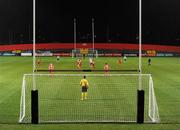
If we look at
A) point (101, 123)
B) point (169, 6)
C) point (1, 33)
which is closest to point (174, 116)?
point (101, 123)

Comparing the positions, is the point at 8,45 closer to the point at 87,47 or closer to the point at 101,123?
the point at 87,47

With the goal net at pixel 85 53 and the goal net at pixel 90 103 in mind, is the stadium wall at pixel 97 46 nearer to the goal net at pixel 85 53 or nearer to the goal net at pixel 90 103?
the goal net at pixel 85 53

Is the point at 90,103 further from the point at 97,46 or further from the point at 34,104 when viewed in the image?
the point at 97,46

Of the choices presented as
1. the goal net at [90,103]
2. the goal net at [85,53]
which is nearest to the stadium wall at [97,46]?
the goal net at [85,53]

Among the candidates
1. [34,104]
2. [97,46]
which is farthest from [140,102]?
[97,46]


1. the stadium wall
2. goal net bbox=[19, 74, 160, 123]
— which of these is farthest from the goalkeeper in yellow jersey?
the stadium wall

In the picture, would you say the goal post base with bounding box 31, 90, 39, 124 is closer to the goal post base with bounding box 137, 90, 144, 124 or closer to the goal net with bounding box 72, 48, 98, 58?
the goal post base with bounding box 137, 90, 144, 124

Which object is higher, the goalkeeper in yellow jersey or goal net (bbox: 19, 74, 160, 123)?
the goalkeeper in yellow jersey

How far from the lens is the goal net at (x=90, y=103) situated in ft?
65.3

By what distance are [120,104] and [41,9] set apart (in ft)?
283

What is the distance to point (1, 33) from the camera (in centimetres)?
11056

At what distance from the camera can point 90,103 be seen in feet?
81.9

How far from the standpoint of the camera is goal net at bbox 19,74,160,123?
65.3 ft

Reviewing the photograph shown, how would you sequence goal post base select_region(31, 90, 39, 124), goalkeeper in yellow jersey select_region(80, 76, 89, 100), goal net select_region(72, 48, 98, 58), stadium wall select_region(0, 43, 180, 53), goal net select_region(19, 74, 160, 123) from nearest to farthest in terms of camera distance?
goal post base select_region(31, 90, 39, 124) → goal net select_region(19, 74, 160, 123) → goalkeeper in yellow jersey select_region(80, 76, 89, 100) → goal net select_region(72, 48, 98, 58) → stadium wall select_region(0, 43, 180, 53)
